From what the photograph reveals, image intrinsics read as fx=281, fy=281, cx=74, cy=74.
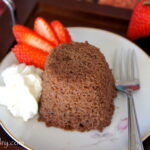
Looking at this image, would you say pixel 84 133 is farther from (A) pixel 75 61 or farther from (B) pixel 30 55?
(B) pixel 30 55

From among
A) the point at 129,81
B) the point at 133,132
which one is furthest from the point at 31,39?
the point at 133,132

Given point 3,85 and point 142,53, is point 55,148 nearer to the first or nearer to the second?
point 3,85

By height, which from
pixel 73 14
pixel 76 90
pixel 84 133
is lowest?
pixel 84 133

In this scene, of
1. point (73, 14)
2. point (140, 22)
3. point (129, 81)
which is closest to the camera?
point (129, 81)

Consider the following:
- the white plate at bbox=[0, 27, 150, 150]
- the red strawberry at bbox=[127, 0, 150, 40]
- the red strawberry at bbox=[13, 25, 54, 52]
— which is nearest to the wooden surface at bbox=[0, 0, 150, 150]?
the red strawberry at bbox=[127, 0, 150, 40]

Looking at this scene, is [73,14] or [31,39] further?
[73,14]

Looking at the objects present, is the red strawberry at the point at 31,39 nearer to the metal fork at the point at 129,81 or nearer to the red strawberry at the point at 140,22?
the metal fork at the point at 129,81
